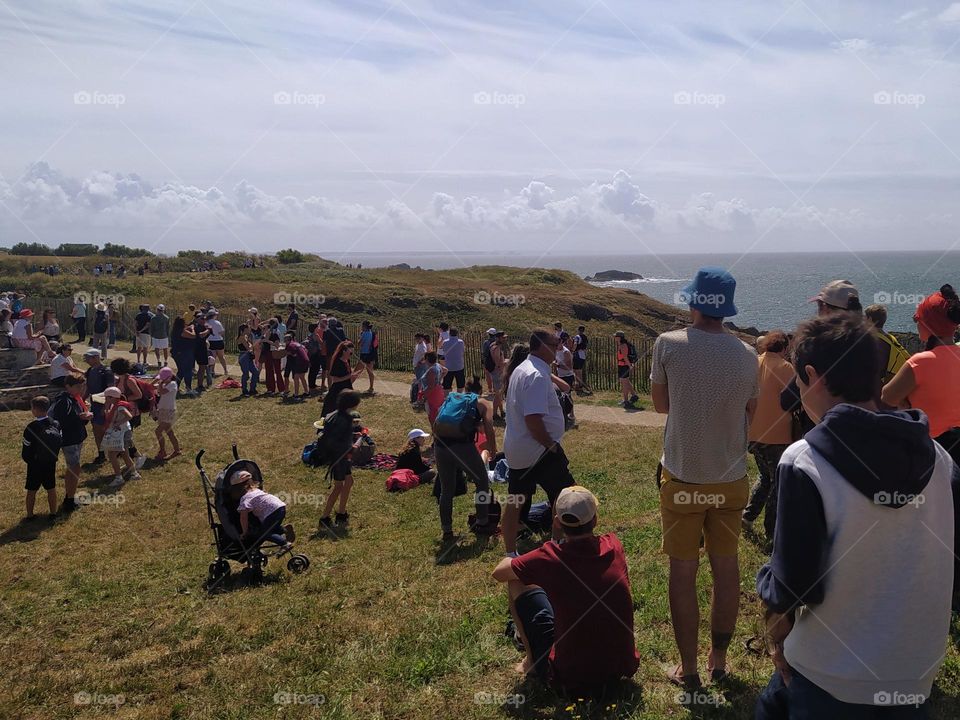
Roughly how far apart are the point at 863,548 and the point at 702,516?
5.41 ft

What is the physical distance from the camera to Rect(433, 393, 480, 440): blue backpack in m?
7.30

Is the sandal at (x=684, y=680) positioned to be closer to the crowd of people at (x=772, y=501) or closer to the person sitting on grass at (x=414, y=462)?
the crowd of people at (x=772, y=501)

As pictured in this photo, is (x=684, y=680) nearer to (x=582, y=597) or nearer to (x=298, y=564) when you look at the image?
(x=582, y=597)

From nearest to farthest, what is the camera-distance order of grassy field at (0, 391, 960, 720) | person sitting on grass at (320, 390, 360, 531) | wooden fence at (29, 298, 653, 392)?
grassy field at (0, 391, 960, 720)
person sitting on grass at (320, 390, 360, 531)
wooden fence at (29, 298, 653, 392)

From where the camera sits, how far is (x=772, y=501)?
229 inches

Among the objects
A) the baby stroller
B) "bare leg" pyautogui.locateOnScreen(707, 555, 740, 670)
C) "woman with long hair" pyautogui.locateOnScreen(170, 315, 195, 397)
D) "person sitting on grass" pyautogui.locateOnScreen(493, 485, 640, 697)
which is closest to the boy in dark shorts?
the baby stroller

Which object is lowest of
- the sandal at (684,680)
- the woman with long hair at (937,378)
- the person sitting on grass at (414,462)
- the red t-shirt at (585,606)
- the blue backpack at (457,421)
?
the person sitting on grass at (414,462)

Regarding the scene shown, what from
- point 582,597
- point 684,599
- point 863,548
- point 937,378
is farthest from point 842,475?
point 937,378

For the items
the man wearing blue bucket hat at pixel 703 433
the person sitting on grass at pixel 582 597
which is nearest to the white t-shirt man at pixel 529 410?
the person sitting on grass at pixel 582 597

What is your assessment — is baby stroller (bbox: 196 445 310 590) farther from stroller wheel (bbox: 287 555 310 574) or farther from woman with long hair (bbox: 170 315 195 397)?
woman with long hair (bbox: 170 315 195 397)

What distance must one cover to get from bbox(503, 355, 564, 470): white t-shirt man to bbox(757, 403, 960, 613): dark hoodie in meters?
3.41

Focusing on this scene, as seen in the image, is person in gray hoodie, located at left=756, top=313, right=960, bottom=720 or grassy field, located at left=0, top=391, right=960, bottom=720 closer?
person in gray hoodie, located at left=756, top=313, right=960, bottom=720

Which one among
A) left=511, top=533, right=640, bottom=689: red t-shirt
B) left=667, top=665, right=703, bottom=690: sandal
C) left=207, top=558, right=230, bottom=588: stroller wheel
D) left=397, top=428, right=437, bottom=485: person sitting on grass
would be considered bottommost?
left=207, top=558, right=230, bottom=588: stroller wheel

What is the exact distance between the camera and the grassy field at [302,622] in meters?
4.45
